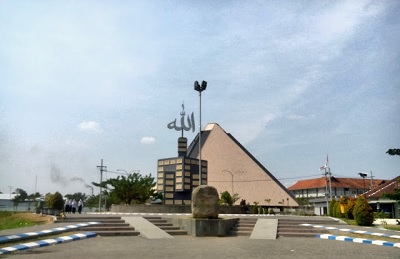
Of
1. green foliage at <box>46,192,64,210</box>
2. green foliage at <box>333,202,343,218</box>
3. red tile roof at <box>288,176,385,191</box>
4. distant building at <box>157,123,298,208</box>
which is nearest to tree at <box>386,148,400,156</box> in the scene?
green foliage at <box>333,202,343,218</box>

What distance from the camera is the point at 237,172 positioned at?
7362 centimetres

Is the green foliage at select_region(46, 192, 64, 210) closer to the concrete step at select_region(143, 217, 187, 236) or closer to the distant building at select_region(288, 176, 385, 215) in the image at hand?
the concrete step at select_region(143, 217, 187, 236)

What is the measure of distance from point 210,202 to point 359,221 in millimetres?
9534

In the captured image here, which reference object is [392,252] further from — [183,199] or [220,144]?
[220,144]

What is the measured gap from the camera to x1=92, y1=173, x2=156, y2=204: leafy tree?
1284 inches

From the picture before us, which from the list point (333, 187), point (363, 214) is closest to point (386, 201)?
point (363, 214)

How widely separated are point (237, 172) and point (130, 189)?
142 feet

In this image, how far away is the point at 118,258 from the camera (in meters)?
9.97

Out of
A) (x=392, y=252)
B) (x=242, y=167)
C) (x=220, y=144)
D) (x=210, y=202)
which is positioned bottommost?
(x=392, y=252)

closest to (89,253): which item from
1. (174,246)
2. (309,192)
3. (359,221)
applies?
(174,246)

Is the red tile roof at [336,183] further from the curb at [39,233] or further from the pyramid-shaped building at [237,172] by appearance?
the curb at [39,233]

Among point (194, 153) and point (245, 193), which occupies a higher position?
point (194, 153)

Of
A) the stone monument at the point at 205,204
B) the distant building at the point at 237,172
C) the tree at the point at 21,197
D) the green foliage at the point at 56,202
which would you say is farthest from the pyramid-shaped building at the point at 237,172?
the stone monument at the point at 205,204

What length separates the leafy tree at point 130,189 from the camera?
32.6 meters
